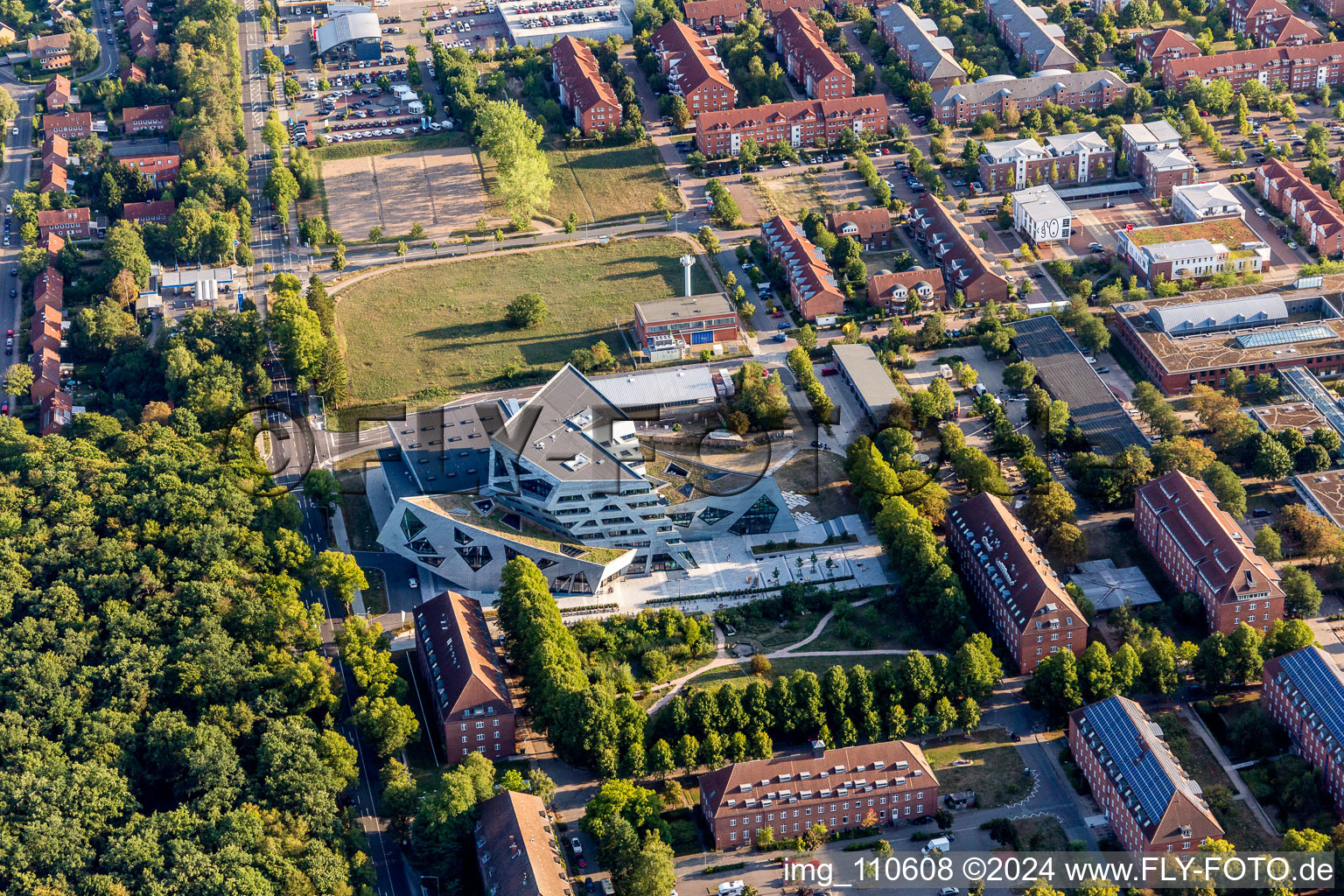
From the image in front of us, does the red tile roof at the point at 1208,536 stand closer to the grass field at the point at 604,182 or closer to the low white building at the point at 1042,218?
the low white building at the point at 1042,218

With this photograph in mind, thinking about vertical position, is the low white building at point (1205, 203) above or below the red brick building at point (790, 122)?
above

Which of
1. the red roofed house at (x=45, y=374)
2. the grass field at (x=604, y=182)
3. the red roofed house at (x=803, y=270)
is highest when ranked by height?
the red roofed house at (x=803, y=270)

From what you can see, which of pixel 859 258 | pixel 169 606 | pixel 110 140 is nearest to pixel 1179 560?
pixel 859 258

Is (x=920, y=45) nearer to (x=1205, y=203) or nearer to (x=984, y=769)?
(x=1205, y=203)

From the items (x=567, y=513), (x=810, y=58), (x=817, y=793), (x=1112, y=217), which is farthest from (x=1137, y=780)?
(x=810, y=58)

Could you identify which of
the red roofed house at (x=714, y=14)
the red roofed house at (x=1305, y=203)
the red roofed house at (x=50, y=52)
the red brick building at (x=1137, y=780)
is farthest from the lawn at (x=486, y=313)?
the red roofed house at (x=50, y=52)

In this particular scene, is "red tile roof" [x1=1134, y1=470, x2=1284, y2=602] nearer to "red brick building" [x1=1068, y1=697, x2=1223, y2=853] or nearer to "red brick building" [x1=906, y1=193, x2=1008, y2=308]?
"red brick building" [x1=1068, y1=697, x2=1223, y2=853]
